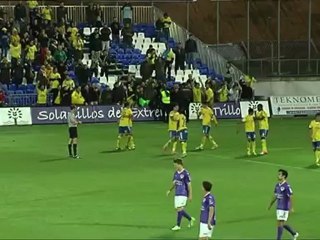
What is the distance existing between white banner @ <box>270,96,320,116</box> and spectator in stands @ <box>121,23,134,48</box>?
942 centimetres

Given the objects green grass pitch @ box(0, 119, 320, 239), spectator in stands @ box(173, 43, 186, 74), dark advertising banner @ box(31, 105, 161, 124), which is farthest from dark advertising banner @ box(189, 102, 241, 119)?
green grass pitch @ box(0, 119, 320, 239)

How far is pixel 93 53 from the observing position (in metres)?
49.5

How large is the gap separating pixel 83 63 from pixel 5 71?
5.47 metres

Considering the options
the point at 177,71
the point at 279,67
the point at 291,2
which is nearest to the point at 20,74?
the point at 177,71

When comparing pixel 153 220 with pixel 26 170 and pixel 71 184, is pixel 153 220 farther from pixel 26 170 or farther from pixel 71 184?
pixel 26 170

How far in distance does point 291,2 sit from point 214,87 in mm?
12059

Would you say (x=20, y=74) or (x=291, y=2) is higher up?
(x=291, y=2)

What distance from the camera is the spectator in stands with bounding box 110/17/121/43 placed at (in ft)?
168

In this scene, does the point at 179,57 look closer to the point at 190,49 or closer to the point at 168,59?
the point at 168,59

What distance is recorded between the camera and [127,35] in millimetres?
51000

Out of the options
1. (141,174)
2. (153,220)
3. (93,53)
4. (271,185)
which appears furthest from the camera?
(93,53)

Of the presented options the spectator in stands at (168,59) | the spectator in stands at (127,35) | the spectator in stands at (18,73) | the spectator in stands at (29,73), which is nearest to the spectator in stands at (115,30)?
the spectator in stands at (127,35)

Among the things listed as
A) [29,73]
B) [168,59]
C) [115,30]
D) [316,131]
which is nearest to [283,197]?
[316,131]

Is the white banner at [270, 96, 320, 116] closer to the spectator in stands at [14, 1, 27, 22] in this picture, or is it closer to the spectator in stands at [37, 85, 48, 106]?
the spectator in stands at [37, 85, 48, 106]
